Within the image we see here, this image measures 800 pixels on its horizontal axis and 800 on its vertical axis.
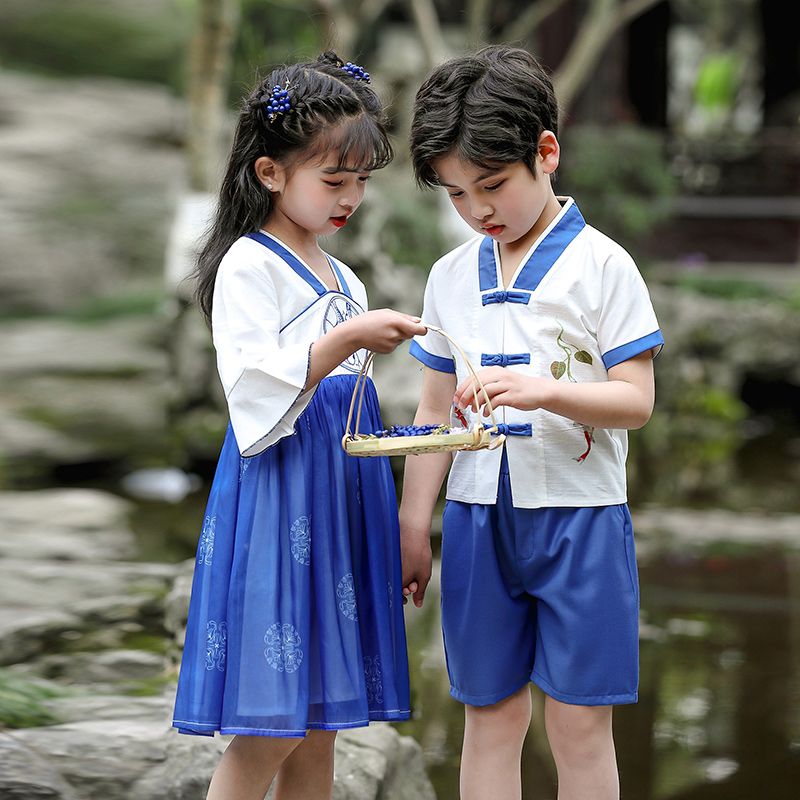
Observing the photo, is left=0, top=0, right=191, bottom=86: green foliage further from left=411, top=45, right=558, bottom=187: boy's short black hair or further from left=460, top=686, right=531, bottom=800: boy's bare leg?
left=460, top=686, right=531, bottom=800: boy's bare leg

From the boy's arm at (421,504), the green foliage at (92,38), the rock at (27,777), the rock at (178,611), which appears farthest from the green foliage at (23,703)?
the green foliage at (92,38)

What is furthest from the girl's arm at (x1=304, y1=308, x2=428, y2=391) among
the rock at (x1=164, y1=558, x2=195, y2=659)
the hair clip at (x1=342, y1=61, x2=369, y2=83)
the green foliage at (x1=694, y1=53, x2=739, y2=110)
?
the green foliage at (x1=694, y1=53, x2=739, y2=110)

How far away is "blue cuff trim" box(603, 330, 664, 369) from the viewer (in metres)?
2.08

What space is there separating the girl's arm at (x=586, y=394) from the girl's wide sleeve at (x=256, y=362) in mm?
271

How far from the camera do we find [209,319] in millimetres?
2275

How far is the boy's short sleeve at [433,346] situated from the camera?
90.4 inches

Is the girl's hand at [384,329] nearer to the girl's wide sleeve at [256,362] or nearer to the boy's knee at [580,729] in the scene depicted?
the girl's wide sleeve at [256,362]

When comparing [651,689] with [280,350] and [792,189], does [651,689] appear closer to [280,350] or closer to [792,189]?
[280,350]

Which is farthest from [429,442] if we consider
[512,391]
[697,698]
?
[697,698]

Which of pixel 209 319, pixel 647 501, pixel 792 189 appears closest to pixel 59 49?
pixel 647 501

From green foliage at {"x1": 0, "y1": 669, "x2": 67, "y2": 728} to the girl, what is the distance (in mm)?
815

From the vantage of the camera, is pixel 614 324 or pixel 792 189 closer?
pixel 614 324

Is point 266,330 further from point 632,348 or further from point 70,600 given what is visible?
point 70,600

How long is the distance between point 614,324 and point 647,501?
4444 mm
